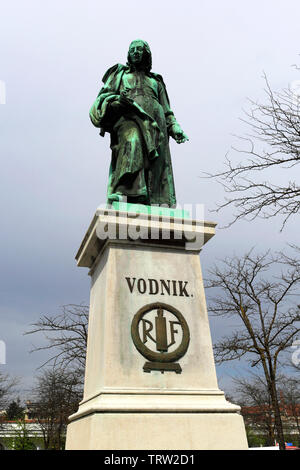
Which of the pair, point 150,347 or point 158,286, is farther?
point 158,286

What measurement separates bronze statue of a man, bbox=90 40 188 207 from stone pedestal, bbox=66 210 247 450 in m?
0.86

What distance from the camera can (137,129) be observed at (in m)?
6.17

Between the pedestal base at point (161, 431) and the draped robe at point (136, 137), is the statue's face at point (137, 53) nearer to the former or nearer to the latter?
the draped robe at point (136, 137)

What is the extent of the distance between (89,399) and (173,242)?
2.08m

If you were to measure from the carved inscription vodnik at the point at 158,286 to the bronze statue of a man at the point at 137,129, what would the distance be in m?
1.33

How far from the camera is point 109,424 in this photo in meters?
3.96

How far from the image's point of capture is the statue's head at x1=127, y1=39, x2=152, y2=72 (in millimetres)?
6785

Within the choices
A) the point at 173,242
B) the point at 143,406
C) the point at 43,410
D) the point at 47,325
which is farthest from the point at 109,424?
the point at 43,410

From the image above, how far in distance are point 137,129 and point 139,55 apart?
1.48 metres

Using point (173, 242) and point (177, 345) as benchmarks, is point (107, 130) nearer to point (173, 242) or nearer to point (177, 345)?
point (173, 242)

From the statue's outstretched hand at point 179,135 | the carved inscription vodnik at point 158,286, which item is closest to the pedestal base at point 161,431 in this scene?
the carved inscription vodnik at point 158,286

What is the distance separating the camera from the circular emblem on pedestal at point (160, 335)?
14.9ft

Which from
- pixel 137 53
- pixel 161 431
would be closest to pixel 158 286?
pixel 161 431

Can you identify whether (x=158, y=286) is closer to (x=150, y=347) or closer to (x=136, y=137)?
(x=150, y=347)
